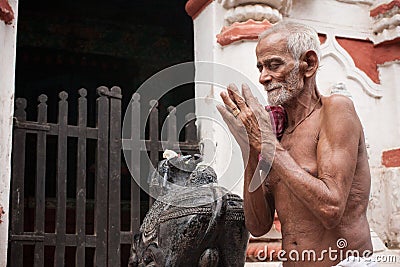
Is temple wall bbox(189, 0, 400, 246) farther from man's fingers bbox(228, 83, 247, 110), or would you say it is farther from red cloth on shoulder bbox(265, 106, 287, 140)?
man's fingers bbox(228, 83, 247, 110)

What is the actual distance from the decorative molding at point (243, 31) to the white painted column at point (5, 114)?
1447mm

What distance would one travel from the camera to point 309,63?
2.46m

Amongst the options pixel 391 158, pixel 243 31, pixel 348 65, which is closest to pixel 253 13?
pixel 243 31

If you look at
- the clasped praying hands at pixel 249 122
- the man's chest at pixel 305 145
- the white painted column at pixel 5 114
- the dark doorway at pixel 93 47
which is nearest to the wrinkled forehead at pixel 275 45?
the clasped praying hands at pixel 249 122

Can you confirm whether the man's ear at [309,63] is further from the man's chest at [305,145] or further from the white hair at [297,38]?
the man's chest at [305,145]

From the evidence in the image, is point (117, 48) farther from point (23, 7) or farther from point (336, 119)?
point (336, 119)

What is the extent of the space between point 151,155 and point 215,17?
1104mm

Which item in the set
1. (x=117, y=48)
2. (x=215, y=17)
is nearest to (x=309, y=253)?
(x=215, y=17)

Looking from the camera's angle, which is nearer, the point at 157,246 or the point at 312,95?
the point at 312,95

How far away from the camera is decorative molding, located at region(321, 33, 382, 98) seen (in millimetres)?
5371

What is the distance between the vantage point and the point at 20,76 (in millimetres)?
8938

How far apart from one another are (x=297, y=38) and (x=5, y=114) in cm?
251

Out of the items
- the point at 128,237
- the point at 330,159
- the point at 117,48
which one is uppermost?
the point at 117,48

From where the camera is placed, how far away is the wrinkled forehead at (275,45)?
242 cm
